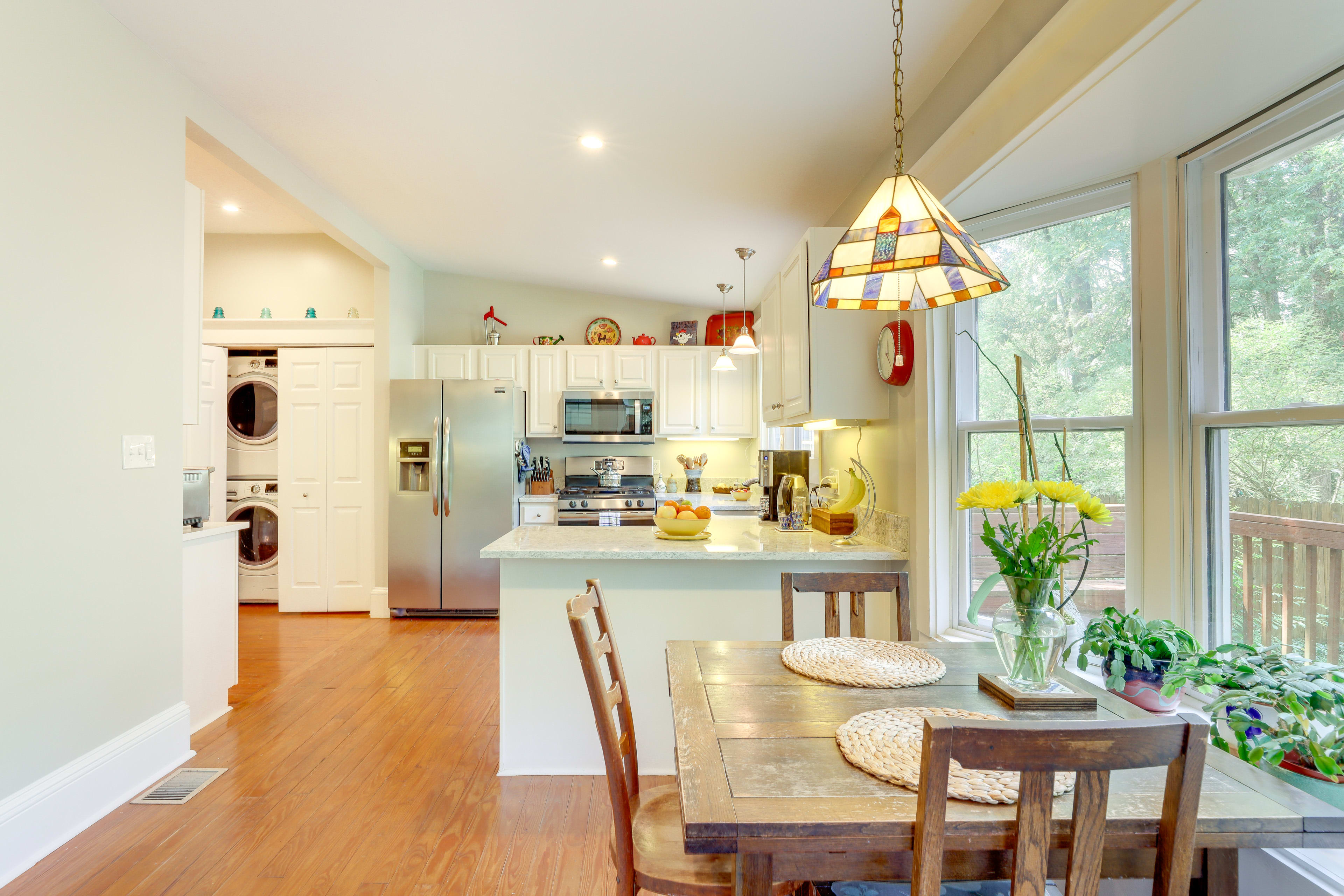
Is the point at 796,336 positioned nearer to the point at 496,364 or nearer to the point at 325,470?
the point at 496,364

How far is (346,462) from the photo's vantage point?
5.23 meters

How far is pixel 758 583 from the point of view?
106 inches

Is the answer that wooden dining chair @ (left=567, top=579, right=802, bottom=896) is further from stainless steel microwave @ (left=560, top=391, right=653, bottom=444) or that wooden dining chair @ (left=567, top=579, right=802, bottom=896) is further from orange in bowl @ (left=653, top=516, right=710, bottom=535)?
stainless steel microwave @ (left=560, top=391, right=653, bottom=444)

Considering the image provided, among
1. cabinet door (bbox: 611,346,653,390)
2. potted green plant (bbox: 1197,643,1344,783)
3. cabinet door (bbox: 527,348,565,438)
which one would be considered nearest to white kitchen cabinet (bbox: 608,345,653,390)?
cabinet door (bbox: 611,346,653,390)

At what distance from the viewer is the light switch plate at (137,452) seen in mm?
2447

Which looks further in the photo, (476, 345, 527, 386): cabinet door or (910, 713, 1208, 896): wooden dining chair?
(476, 345, 527, 386): cabinet door

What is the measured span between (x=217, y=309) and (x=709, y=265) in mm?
3654

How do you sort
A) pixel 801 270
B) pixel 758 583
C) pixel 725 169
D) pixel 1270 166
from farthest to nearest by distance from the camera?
pixel 725 169, pixel 801 270, pixel 758 583, pixel 1270 166

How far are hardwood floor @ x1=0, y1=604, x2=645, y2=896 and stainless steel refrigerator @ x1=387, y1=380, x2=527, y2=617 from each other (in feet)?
4.78

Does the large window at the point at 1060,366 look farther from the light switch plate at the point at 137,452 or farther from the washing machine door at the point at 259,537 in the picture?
the washing machine door at the point at 259,537

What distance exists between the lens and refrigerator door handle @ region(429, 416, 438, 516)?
503 cm

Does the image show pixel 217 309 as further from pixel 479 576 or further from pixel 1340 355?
A: pixel 1340 355

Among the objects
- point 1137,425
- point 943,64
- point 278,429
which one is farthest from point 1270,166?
point 278,429

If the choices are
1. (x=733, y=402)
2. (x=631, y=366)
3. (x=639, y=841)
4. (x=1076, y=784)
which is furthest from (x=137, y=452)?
(x=733, y=402)
